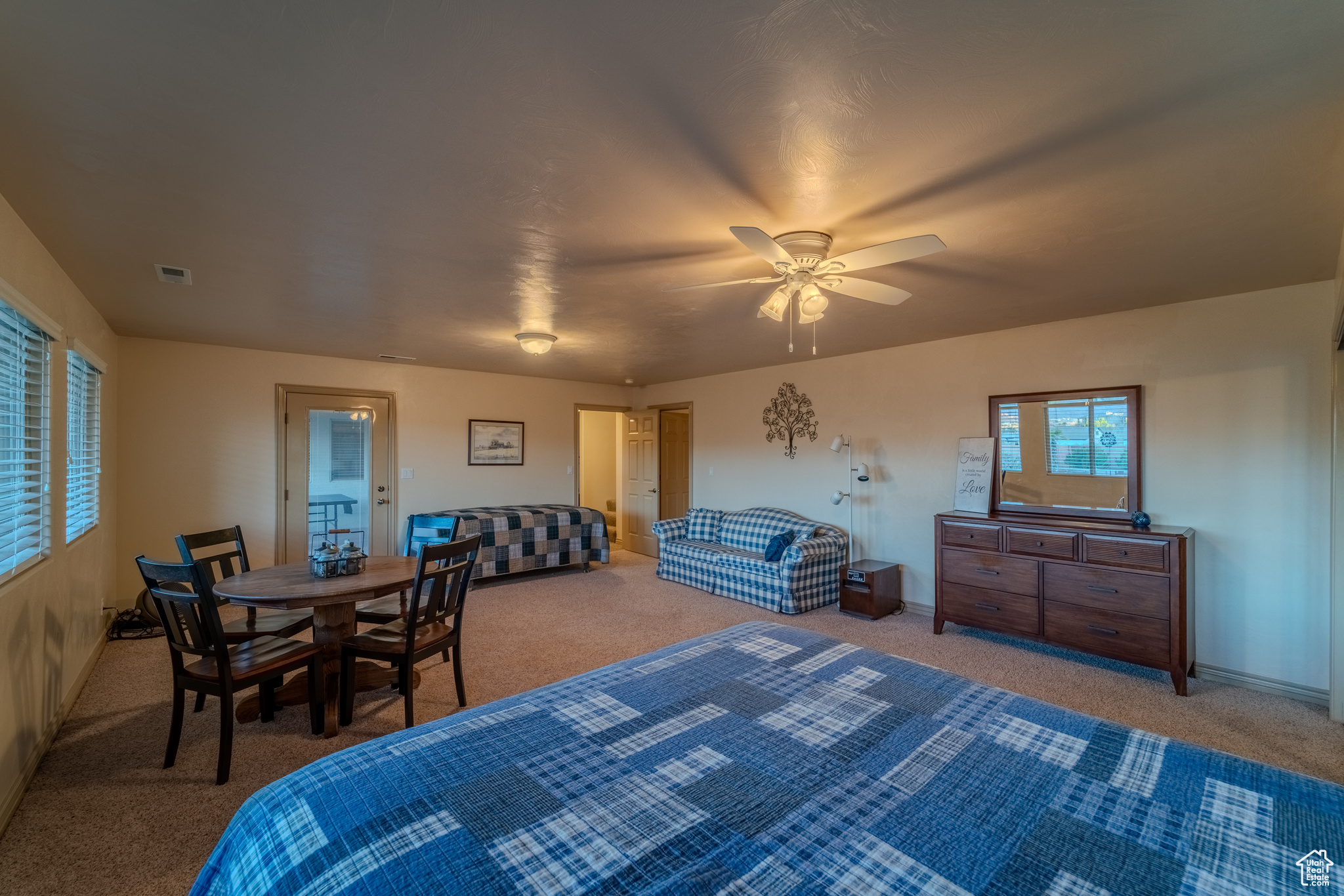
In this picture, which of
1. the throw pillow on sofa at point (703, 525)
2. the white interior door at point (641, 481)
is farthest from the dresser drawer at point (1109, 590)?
the white interior door at point (641, 481)

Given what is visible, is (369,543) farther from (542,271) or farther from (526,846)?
(526,846)

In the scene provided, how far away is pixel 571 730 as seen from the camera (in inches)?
57.4

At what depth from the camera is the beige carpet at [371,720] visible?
6.61 ft

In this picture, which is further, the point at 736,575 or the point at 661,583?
the point at 661,583

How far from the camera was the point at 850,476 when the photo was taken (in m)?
5.46

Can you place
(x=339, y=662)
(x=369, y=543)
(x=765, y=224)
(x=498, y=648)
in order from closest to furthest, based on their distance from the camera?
(x=765, y=224)
(x=339, y=662)
(x=498, y=648)
(x=369, y=543)

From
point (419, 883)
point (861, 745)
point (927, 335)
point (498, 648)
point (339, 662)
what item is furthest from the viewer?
point (927, 335)

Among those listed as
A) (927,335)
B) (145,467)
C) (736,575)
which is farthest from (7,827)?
(927,335)

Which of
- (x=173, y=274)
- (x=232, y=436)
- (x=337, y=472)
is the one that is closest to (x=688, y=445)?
(x=337, y=472)

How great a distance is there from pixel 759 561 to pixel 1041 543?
2283mm

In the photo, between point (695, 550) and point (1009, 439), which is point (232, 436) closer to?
point (695, 550)

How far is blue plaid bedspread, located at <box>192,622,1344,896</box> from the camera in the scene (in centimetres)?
95

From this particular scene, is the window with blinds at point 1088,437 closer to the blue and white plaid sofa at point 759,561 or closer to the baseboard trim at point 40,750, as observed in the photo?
the blue and white plaid sofa at point 759,561

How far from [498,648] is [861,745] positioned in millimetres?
3198
